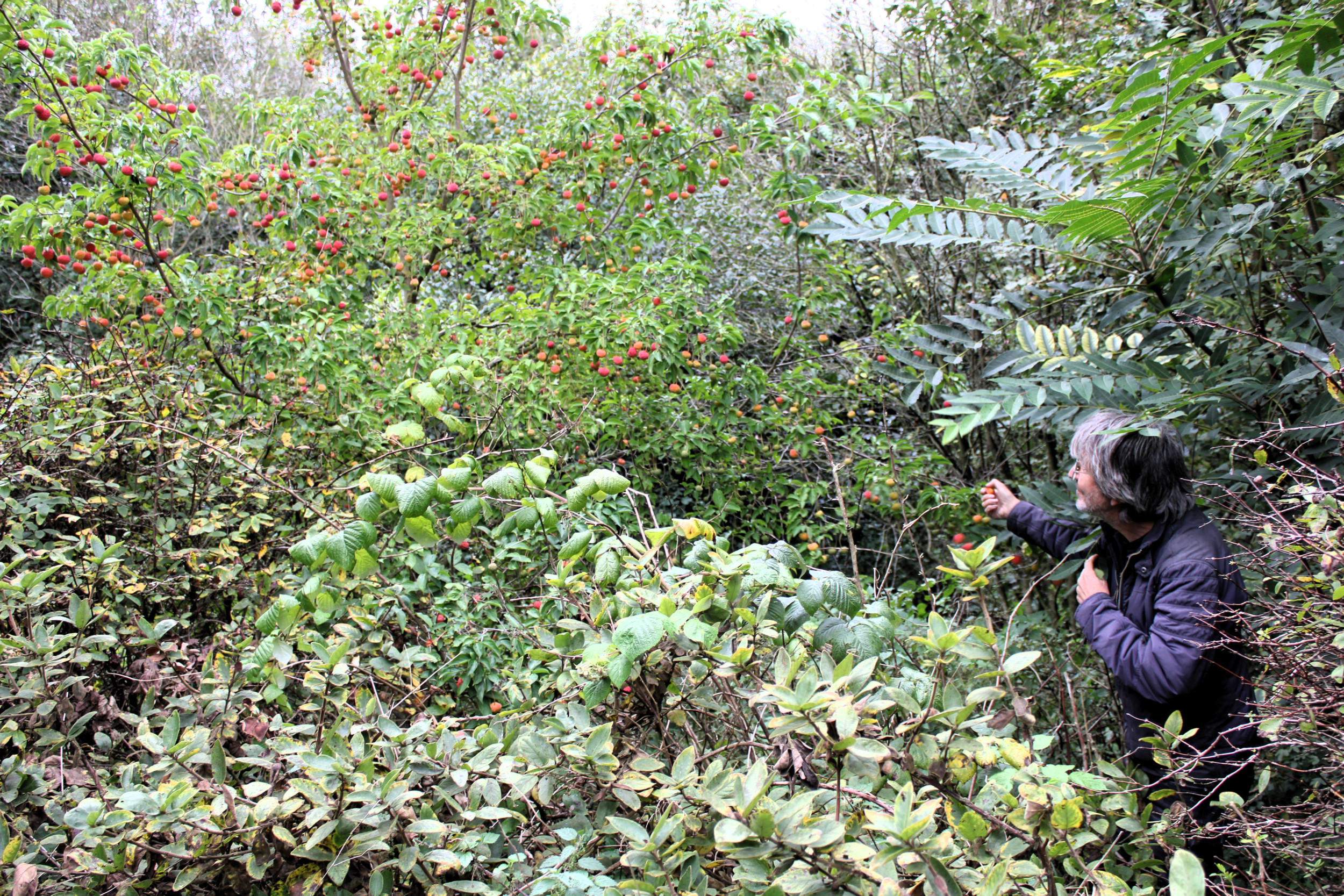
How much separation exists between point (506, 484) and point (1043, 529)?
1.87 m

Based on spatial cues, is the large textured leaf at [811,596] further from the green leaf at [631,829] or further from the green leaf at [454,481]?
the green leaf at [454,481]

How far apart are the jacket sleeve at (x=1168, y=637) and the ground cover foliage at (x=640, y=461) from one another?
128 mm

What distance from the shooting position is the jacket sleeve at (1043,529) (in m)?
2.57

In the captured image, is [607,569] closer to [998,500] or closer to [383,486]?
[383,486]

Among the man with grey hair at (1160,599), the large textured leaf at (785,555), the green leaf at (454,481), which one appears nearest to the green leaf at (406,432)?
the green leaf at (454,481)

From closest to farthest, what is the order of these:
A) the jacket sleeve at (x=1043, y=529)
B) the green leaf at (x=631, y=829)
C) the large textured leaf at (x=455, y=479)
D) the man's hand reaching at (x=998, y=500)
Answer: the green leaf at (x=631, y=829), the large textured leaf at (x=455, y=479), the jacket sleeve at (x=1043, y=529), the man's hand reaching at (x=998, y=500)

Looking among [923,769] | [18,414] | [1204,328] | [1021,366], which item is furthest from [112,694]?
[1204,328]

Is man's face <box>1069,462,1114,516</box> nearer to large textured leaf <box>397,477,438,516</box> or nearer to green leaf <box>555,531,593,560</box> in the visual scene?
green leaf <box>555,531,593,560</box>

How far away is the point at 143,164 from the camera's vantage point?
332 centimetres

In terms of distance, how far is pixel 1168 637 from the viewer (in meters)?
1.94

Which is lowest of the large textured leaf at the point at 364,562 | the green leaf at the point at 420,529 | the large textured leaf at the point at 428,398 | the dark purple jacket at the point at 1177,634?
the dark purple jacket at the point at 1177,634

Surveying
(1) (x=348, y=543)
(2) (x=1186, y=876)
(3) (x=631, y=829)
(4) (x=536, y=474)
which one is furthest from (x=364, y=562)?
(2) (x=1186, y=876)

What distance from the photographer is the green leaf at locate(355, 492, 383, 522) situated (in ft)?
4.72

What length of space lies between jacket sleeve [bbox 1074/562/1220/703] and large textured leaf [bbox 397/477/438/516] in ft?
5.51
